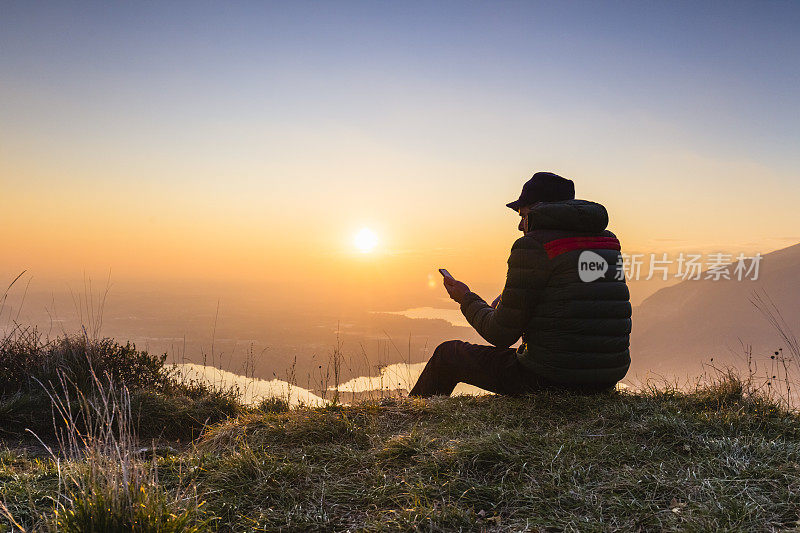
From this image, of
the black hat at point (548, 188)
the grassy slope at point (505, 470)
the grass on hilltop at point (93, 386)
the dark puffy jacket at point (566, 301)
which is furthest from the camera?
the grass on hilltop at point (93, 386)

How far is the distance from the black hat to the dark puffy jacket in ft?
1.28

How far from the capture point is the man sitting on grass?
14.0 ft

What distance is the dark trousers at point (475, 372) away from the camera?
4695 mm

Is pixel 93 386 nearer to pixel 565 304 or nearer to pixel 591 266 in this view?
pixel 565 304

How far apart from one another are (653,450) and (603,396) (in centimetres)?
120

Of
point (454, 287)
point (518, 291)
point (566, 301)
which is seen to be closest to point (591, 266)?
point (566, 301)

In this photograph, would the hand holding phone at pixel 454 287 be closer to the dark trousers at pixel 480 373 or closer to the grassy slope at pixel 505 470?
the dark trousers at pixel 480 373

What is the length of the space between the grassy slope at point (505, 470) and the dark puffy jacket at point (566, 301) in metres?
0.38

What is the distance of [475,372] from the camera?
490cm

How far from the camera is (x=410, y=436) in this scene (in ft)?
12.3

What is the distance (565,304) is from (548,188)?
1210 millimetres

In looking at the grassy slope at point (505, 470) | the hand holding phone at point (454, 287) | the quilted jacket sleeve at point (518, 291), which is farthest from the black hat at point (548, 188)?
the grassy slope at point (505, 470)

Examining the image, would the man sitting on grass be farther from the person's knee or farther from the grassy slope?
the person's knee

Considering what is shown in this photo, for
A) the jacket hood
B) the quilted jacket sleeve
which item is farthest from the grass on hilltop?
the jacket hood
